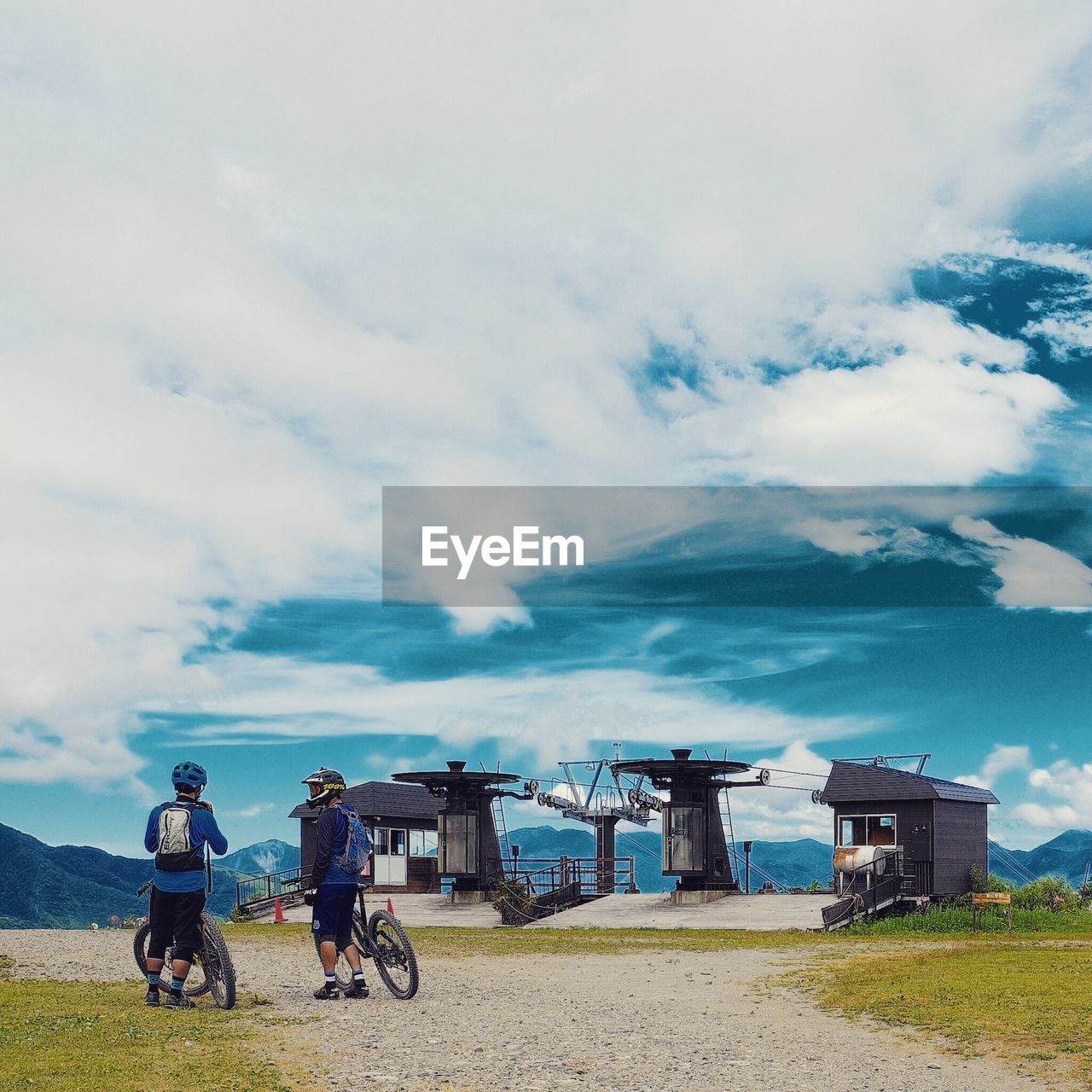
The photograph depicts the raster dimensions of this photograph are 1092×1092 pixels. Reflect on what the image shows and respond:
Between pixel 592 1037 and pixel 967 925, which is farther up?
pixel 592 1037

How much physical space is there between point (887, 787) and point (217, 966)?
30949mm

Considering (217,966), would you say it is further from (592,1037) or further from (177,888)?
(592,1037)


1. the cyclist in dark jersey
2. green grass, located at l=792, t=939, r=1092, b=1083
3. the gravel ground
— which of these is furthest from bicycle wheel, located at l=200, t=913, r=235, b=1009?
green grass, located at l=792, t=939, r=1092, b=1083

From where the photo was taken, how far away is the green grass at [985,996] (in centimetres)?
1112

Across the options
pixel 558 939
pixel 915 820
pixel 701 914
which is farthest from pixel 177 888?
pixel 915 820

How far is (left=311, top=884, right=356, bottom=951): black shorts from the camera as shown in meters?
13.2

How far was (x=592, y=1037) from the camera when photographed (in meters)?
→ 11.4

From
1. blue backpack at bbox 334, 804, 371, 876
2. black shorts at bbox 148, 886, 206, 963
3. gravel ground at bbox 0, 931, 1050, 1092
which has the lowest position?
gravel ground at bbox 0, 931, 1050, 1092

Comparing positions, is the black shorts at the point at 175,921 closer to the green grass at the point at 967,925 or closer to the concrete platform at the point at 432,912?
the green grass at the point at 967,925

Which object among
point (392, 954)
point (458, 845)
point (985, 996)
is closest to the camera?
point (392, 954)

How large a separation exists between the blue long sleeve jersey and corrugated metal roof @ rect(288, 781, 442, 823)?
34.9m

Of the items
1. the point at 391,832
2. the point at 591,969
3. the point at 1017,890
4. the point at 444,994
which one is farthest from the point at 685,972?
the point at 391,832

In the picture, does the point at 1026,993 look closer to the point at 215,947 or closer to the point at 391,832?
the point at 215,947

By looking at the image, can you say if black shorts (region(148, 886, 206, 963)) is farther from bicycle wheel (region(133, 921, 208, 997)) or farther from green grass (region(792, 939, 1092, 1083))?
green grass (region(792, 939, 1092, 1083))
